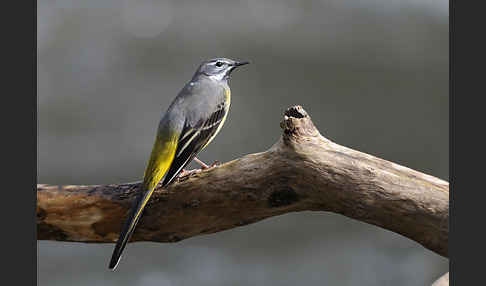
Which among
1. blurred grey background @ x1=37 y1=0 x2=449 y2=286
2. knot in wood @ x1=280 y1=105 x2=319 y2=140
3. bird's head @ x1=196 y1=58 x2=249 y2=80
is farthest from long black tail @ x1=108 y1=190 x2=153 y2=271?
blurred grey background @ x1=37 y1=0 x2=449 y2=286

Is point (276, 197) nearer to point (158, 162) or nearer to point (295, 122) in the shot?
point (295, 122)

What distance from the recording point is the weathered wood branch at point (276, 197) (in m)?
3.41

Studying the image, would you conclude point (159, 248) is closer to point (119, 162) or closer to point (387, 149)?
point (119, 162)

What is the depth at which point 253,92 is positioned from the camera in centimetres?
752

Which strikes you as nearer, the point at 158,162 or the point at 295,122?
the point at 295,122

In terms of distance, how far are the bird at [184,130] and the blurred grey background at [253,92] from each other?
299cm

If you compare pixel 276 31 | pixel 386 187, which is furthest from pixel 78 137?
pixel 386 187

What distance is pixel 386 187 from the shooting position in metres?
3.41

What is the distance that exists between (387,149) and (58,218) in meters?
4.61

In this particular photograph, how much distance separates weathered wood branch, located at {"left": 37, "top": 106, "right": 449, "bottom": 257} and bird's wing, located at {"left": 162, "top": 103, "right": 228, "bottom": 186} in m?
0.11

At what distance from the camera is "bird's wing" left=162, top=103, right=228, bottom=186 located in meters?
3.73

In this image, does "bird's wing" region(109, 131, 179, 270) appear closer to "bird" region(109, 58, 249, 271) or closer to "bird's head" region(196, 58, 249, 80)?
"bird" region(109, 58, 249, 271)

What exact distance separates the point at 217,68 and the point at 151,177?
3.78ft

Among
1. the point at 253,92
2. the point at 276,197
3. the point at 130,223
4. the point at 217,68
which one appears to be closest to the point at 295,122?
the point at 276,197
